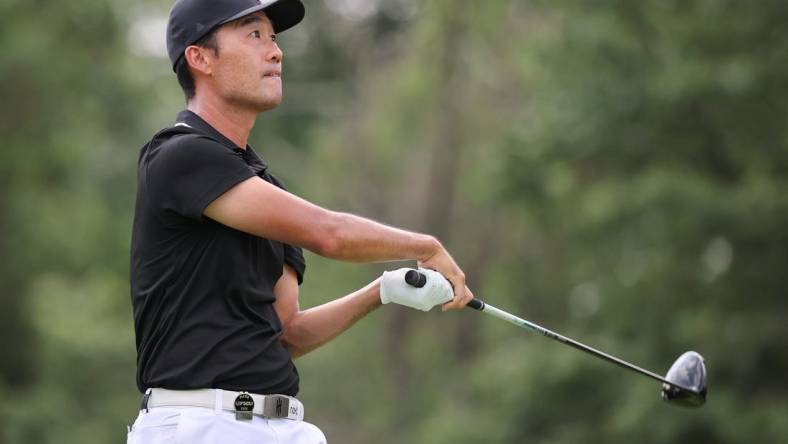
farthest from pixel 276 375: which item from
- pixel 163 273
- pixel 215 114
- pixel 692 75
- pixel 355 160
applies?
pixel 355 160

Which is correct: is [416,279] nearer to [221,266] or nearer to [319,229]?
[319,229]

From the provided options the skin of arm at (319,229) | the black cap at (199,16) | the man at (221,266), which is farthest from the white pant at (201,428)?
the black cap at (199,16)

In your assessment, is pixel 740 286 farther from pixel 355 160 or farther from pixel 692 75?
pixel 355 160

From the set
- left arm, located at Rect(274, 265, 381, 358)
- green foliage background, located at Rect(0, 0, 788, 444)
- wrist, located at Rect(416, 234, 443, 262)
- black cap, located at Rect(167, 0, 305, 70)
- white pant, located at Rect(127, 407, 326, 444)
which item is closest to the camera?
white pant, located at Rect(127, 407, 326, 444)

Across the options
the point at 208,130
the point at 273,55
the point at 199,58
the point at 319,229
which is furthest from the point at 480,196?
the point at 319,229

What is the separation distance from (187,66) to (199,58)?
0.06 metres

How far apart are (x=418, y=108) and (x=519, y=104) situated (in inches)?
91.6

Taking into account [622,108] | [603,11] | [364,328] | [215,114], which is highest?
[603,11]

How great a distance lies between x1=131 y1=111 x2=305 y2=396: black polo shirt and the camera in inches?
187

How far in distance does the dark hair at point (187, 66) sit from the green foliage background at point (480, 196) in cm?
1233

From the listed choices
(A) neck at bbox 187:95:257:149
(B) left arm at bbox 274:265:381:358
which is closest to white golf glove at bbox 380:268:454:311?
(B) left arm at bbox 274:265:381:358

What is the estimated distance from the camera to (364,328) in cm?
2731

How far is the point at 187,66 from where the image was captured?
517cm

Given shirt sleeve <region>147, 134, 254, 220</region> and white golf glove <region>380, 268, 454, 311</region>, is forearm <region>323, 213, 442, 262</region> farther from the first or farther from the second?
shirt sleeve <region>147, 134, 254, 220</region>
